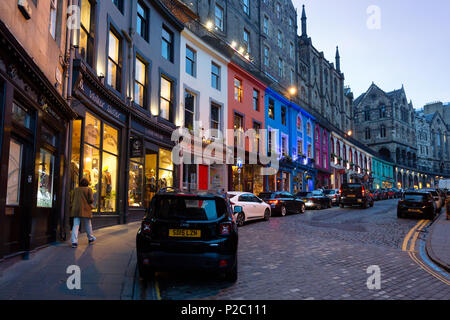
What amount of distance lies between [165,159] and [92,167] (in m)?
6.17

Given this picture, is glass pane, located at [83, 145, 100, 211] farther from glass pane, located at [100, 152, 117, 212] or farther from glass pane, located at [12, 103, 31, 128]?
glass pane, located at [12, 103, 31, 128]

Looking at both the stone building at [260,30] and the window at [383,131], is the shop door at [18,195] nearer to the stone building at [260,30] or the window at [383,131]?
the stone building at [260,30]

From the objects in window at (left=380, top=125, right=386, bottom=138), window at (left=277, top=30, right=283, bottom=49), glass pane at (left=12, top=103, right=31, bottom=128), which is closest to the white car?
glass pane at (left=12, top=103, right=31, bottom=128)

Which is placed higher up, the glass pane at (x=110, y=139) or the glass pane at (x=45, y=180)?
the glass pane at (x=110, y=139)

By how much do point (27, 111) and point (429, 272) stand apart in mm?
9228

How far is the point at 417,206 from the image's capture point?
19219mm

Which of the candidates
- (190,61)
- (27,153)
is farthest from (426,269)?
(190,61)

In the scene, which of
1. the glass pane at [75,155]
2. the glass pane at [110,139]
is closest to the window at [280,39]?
the glass pane at [110,139]

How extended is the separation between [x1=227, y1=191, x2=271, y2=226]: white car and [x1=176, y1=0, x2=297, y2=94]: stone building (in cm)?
1215

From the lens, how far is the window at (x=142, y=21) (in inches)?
651

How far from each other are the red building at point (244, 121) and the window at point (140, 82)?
368 inches

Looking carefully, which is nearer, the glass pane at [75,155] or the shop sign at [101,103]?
the glass pane at [75,155]
